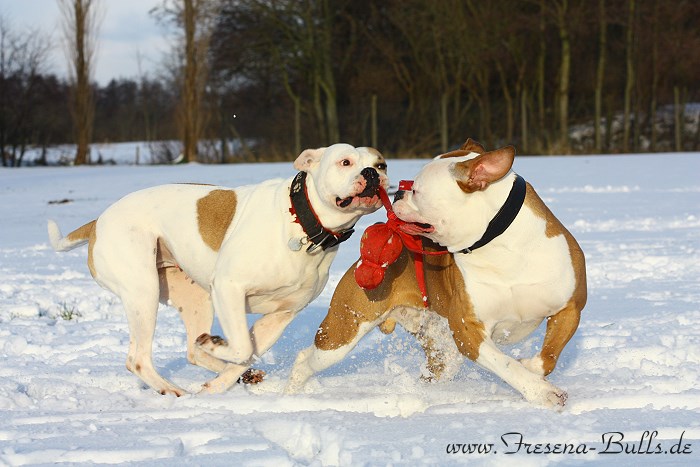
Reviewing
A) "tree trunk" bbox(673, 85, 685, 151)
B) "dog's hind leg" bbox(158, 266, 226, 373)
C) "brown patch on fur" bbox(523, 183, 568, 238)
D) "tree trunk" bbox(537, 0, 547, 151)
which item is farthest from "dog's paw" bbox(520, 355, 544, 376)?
"tree trunk" bbox(673, 85, 685, 151)

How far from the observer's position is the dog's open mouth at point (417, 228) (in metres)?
4.11

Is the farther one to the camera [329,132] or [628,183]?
[329,132]

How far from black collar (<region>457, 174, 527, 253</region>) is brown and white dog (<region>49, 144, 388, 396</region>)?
0.63 m

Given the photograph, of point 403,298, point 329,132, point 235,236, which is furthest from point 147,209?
point 329,132

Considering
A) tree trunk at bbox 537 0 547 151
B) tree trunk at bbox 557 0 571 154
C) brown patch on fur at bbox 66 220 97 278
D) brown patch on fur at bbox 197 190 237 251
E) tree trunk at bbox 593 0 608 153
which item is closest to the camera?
brown patch on fur at bbox 197 190 237 251

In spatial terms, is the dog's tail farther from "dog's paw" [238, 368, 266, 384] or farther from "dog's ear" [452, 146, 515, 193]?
"dog's ear" [452, 146, 515, 193]

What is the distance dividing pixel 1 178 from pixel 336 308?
21.1m

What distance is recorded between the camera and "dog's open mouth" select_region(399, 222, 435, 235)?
4.11 meters

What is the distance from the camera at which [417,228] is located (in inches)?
163

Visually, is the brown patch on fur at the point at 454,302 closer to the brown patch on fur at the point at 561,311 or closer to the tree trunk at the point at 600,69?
the brown patch on fur at the point at 561,311

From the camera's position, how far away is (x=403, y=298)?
15.1 feet

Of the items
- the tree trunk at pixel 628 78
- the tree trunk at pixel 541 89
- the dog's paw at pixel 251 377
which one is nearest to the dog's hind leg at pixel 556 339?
the dog's paw at pixel 251 377

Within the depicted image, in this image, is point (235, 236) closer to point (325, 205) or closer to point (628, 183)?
point (325, 205)

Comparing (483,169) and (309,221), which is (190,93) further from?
(483,169)
